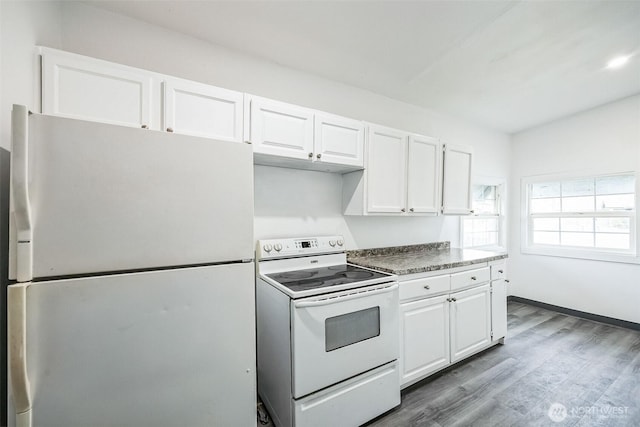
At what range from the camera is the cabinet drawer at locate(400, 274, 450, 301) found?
1.81 metres

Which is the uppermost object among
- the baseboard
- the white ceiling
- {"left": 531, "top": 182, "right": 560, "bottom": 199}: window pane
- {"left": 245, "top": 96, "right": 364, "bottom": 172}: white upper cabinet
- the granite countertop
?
the white ceiling

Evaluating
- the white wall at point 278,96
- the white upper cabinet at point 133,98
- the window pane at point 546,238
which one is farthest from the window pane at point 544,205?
the white upper cabinet at point 133,98

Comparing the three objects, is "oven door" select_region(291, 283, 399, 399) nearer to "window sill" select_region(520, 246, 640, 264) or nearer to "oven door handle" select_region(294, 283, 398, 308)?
"oven door handle" select_region(294, 283, 398, 308)

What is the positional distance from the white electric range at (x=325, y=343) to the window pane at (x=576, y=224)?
3.41 meters

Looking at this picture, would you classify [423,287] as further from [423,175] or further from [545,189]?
[545,189]

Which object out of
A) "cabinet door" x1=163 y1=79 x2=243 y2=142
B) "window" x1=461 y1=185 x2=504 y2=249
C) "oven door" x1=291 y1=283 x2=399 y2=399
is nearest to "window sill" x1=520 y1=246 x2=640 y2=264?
"window" x1=461 y1=185 x2=504 y2=249

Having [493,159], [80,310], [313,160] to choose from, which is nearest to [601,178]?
[493,159]

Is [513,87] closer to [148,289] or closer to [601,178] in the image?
[601,178]

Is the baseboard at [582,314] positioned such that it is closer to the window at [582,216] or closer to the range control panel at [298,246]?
the window at [582,216]

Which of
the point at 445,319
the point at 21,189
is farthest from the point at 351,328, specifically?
the point at 21,189

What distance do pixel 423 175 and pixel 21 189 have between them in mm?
2615

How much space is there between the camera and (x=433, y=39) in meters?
1.80

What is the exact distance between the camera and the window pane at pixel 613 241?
9.77 feet

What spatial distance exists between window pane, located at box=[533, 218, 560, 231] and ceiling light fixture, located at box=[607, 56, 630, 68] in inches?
79.2
